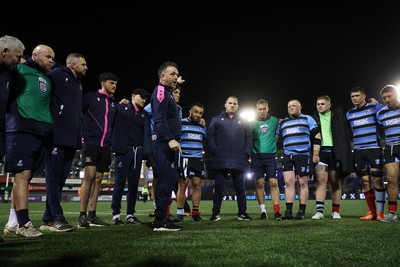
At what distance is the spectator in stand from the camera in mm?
6559

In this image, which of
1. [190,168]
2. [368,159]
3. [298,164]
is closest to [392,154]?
[368,159]

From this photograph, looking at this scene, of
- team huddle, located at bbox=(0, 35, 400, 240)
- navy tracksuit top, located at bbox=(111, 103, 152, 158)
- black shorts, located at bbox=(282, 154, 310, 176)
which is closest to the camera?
team huddle, located at bbox=(0, 35, 400, 240)

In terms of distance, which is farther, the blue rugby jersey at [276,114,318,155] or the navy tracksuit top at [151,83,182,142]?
the blue rugby jersey at [276,114,318,155]

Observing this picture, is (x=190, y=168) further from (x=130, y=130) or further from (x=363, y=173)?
(x=363, y=173)

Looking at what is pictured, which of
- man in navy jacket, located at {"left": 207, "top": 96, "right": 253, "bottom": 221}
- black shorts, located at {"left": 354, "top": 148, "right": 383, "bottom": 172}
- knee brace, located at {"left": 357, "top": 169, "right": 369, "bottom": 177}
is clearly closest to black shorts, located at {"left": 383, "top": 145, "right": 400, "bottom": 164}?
black shorts, located at {"left": 354, "top": 148, "right": 383, "bottom": 172}

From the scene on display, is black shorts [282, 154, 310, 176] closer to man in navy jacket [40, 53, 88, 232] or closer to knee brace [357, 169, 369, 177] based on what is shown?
knee brace [357, 169, 369, 177]

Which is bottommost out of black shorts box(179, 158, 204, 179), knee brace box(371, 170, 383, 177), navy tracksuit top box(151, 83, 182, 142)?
knee brace box(371, 170, 383, 177)

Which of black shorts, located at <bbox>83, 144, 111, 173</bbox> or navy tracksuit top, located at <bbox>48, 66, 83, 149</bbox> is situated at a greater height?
navy tracksuit top, located at <bbox>48, 66, 83, 149</bbox>

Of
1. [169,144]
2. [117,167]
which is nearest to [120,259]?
[169,144]

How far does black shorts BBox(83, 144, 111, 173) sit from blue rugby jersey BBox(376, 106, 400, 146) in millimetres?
4899

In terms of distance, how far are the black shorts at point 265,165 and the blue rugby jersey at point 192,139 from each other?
118 cm

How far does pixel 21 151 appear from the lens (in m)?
3.89

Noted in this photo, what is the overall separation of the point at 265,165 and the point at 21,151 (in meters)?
4.84

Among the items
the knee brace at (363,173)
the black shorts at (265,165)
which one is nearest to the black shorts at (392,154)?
the knee brace at (363,173)
